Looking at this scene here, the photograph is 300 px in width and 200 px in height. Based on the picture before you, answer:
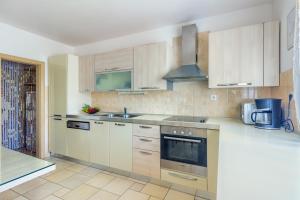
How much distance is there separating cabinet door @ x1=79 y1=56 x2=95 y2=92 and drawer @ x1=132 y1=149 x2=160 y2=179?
5.21 feet

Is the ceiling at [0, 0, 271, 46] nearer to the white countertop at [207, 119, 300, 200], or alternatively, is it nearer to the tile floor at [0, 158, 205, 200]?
the white countertop at [207, 119, 300, 200]

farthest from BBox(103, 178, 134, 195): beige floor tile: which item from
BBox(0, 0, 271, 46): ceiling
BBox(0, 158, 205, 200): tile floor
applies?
BBox(0, 0, 271, 46): ceiling

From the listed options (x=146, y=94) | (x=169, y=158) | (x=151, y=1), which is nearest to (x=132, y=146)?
(x=169, y=158)

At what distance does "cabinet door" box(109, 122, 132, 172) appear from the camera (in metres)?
2.32

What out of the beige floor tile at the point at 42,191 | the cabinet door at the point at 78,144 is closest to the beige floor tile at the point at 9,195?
the beige floor tile at the point at 42,191

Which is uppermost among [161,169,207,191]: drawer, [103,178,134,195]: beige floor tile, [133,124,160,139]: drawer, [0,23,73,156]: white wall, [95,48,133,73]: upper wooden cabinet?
[0,23,73,156]: white wall

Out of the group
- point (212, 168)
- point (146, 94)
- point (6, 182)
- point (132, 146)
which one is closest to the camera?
point (6, 182)

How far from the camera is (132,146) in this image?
2.30 metres

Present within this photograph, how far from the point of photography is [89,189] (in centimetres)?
207

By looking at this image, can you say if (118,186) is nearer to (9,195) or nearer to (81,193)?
(81,193)

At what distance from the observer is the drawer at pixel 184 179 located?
74.1 inches

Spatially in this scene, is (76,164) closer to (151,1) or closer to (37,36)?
(37,36)

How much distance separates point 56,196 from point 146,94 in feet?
6.31

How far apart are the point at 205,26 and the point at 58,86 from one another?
2.85 meters
